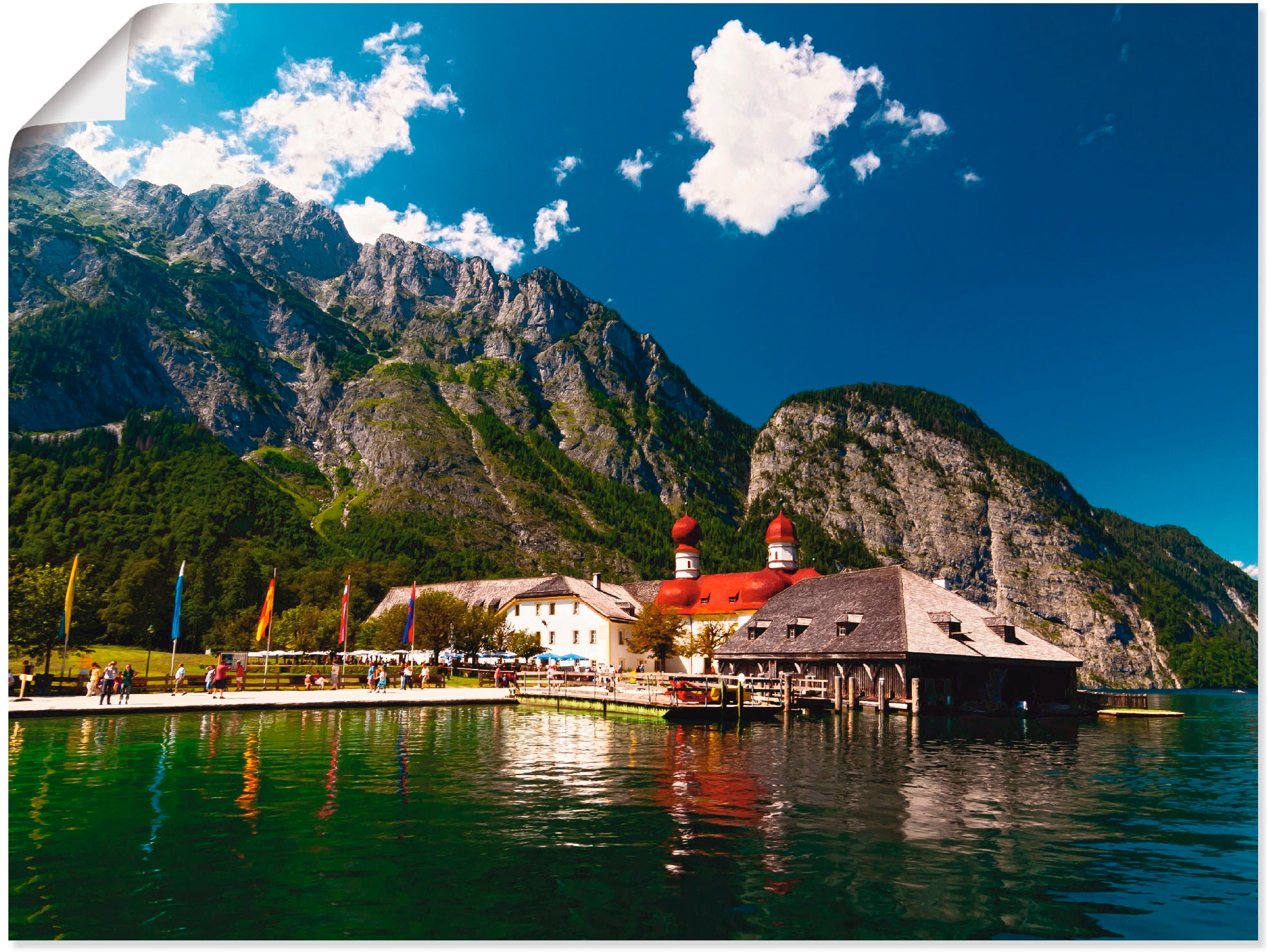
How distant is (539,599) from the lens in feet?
327

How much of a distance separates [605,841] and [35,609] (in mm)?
44564

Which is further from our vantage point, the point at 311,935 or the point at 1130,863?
the point at 1130,863

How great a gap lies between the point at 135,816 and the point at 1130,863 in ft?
68.1

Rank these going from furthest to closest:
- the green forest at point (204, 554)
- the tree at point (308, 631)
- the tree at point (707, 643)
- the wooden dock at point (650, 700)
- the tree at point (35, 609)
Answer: the green forest at point (204, 554)
the tree at point (308, 631)
the tree at point (707, 643)
the wooden dock at point (650, 700)
the tree at point (35, 609)

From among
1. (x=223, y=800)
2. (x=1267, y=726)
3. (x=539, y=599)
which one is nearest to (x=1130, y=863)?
(x=1267, y=726)

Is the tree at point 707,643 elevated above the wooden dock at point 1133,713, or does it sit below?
above

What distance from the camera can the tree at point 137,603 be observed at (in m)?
108

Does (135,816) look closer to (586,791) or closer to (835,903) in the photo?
(586,791)

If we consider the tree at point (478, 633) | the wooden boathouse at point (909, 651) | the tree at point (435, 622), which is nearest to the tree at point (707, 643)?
the wooden boathouse at point (909, 651)

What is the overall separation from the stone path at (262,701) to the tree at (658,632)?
22974 millimetres

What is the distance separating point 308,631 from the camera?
95500 mm

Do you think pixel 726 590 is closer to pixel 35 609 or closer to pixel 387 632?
pixel 387 632

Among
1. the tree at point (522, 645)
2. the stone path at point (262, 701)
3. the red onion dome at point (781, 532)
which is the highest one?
the red onion dome at point (781, 532)

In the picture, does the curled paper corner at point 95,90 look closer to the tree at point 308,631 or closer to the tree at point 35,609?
the tree at point 35,609
